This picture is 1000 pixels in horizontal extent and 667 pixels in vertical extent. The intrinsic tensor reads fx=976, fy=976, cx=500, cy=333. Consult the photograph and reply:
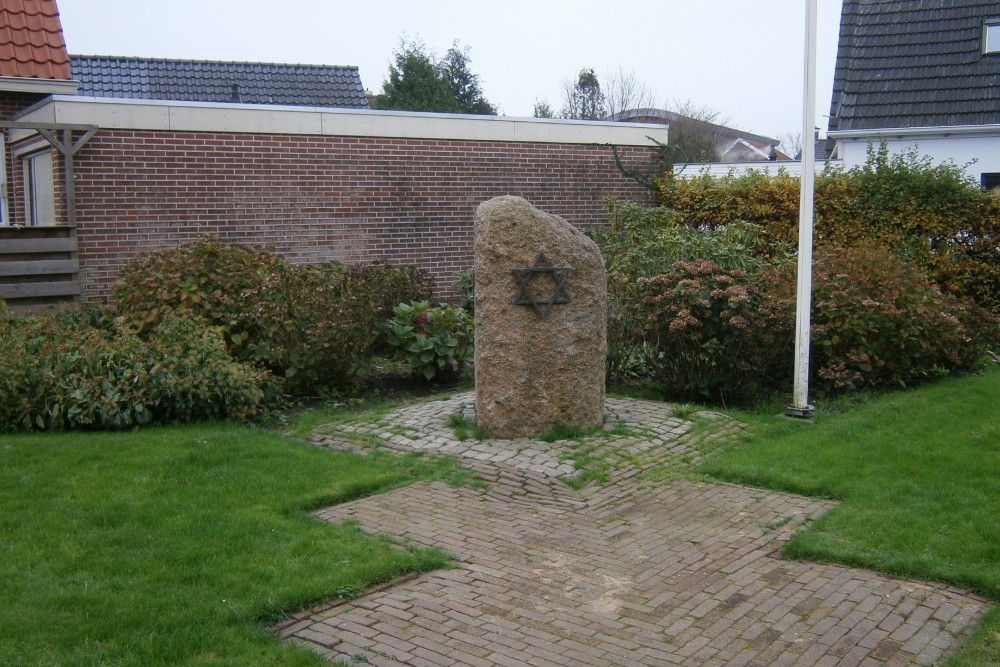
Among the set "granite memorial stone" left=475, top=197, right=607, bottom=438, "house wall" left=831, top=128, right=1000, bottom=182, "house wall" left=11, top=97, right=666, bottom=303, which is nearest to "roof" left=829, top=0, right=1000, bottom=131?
"house wall" left=831, top=128, right=1000, bottom=182

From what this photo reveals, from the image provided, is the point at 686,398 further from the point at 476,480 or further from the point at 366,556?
the point at 366,556

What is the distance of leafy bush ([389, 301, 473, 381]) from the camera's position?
10219 mm

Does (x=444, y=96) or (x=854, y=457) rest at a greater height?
(x=444, y=96)

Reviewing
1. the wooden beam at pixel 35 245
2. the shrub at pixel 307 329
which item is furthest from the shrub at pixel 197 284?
the wooden beam at pixel 35 245

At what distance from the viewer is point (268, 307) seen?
941cm

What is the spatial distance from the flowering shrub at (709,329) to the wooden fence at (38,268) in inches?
251

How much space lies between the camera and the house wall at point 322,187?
11703 mm

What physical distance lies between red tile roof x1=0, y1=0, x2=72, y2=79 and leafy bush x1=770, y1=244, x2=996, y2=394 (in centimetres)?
964

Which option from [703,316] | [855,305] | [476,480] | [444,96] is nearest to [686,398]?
[703,316]

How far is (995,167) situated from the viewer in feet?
57.0

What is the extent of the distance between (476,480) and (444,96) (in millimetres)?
25686

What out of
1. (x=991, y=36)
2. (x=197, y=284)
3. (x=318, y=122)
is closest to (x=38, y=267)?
(x=197, y=284)

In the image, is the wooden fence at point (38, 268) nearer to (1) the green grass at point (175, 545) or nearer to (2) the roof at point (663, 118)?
(1) the green grass at point (175, 545)

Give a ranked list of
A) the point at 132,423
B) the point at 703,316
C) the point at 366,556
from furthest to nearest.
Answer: the point at 703,316 → the point at 132,423 → the point at 366,556
